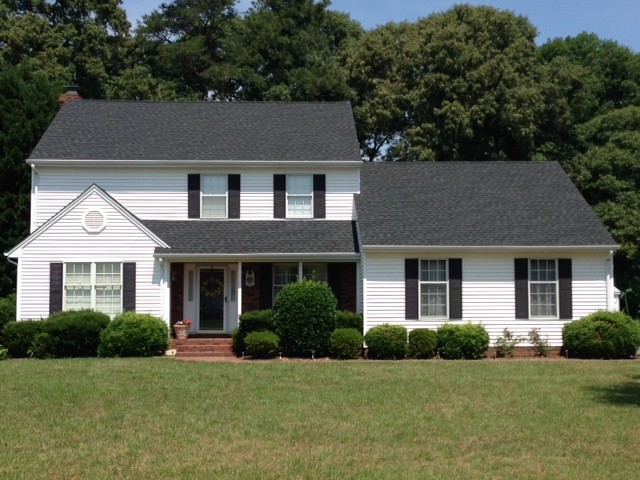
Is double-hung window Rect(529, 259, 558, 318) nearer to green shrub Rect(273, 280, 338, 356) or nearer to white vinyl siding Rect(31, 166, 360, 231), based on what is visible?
green shrub Rect(273, 280, 338, 356)

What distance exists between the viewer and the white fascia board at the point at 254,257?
80.6 ft

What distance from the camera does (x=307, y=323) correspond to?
22.8 metres

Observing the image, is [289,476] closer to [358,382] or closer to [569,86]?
[358,382]

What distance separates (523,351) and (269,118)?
1262 centimetres

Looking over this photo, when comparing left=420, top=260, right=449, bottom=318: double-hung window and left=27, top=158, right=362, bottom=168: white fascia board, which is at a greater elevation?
left=27, top=158, right=362, bottom=168: white fascia board

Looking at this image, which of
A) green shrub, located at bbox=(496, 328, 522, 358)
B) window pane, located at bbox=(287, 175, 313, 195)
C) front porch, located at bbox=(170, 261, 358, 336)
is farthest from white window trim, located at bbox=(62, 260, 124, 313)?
green shrub, located at bbox=(496, 328, 522, 358)

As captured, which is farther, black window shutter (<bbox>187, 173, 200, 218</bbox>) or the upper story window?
the upper story window

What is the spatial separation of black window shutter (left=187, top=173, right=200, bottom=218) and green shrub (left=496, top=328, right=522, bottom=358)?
10247mm

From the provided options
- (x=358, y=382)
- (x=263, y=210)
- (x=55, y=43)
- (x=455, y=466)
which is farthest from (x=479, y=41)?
(x=455, y=466)

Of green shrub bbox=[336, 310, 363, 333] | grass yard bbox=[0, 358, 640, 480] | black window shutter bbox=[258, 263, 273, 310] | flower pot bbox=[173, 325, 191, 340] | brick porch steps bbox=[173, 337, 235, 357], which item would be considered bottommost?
grass yard bbox=[0, 358, 640, 480]

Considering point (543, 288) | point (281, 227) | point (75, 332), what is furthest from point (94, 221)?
point (543, 288)

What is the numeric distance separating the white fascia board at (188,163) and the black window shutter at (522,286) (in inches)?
243

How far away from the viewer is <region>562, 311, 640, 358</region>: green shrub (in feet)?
75.2

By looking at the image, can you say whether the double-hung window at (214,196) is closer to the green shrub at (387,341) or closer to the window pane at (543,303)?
the green shrub at (387,341)
